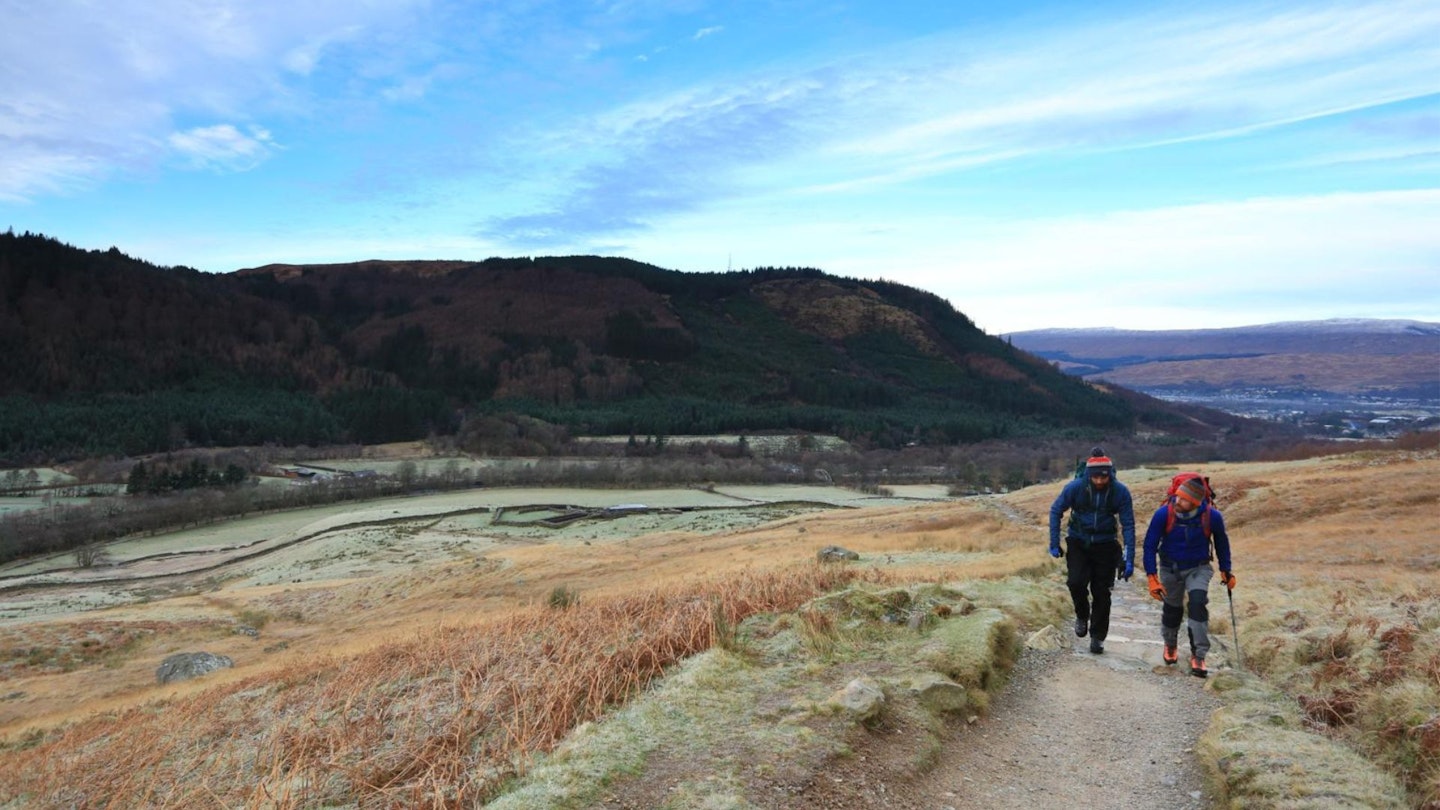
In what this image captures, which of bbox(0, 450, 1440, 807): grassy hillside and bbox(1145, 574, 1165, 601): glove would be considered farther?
bbox(1145, 574, 1165, 601): glove

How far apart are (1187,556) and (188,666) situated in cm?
3189

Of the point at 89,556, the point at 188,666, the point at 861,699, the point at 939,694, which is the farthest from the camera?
the point at 89,556

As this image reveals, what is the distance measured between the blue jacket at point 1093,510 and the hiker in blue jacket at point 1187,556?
1.57 feet

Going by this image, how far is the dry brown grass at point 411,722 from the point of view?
22.4 ft

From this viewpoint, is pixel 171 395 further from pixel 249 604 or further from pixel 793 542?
pixel 793 542

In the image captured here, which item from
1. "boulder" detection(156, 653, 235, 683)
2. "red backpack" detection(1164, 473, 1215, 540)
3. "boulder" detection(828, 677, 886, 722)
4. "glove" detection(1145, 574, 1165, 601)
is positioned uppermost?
"red backpack" detection(1164, 473, 1215, 540)

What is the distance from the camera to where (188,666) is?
28.6 meters

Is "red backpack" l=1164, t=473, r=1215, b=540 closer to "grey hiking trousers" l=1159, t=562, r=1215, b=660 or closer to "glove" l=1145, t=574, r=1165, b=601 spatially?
"grey hiking trousers" l=1159, t=562, r=1215, b=660

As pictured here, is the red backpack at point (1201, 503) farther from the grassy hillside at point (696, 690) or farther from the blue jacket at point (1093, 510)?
the grassy hillside at point (696, 690)

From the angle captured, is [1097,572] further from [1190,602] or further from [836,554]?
[836,554]

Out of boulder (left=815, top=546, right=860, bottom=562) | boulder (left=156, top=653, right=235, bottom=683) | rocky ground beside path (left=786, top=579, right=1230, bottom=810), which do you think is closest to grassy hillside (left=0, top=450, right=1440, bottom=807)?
rocky ground beside path (left=786, top=579, right=1230, bottom=810)

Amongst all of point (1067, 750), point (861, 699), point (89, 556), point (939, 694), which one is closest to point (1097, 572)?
point (1067, 750)

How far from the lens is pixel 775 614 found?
1165 cm

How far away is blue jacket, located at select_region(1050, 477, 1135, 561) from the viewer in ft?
36.4
